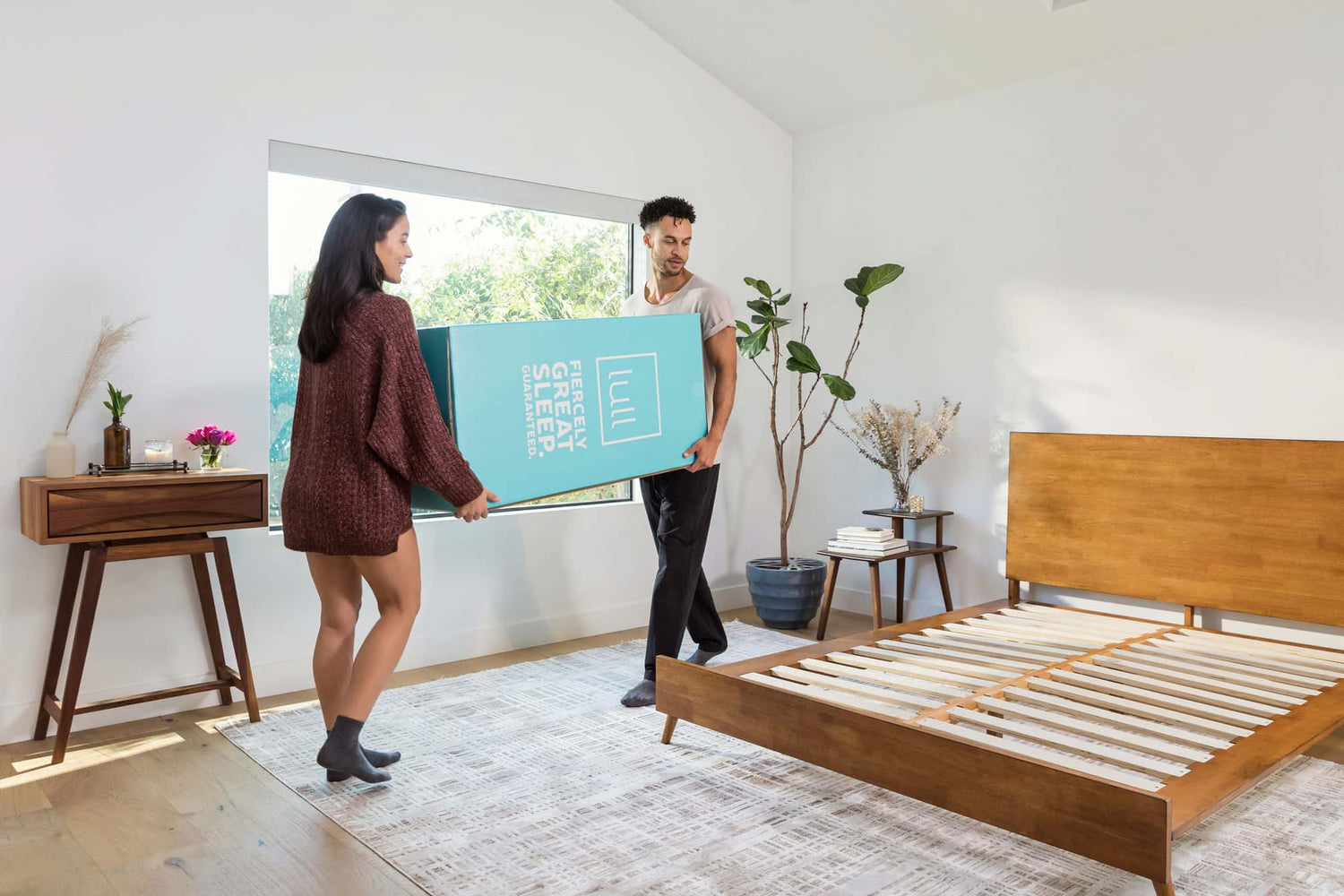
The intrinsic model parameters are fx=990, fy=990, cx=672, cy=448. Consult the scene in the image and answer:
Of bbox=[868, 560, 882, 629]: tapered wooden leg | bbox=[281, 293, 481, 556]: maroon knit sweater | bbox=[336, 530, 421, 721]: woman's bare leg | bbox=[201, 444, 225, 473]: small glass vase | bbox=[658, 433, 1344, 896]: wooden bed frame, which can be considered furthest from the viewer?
bbox=[868, 560, 882, 629]: tapered wooden leg

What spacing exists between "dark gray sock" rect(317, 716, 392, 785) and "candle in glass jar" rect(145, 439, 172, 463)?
3.44 feet


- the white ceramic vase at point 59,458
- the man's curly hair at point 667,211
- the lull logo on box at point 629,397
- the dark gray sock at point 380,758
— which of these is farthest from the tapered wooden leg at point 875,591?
the white ceramic vase at point 59,458

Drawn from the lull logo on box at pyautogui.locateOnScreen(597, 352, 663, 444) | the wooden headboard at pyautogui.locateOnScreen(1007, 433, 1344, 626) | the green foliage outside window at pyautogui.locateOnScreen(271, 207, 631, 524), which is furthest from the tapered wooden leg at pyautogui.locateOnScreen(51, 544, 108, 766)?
the wooden headboard at pyautogui.locateOnScreen(1007, 433, 1344, 626)

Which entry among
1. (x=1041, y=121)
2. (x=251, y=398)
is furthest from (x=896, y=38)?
(x=251, y=398)

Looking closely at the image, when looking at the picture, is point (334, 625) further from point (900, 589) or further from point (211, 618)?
point (900, 589)

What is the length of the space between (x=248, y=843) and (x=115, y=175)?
6.37ft

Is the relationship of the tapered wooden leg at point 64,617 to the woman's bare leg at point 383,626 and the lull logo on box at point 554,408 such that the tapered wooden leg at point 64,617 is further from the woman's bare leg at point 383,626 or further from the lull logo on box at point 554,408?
the lull logo on box at point 554,408

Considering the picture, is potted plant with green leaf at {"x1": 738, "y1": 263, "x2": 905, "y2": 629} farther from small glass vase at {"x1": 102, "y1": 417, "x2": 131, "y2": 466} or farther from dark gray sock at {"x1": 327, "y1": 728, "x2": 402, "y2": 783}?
small glass vase at {"x1": 102, "y1": 417, "x2": 131, "y2": 466}

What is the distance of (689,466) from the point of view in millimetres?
2926

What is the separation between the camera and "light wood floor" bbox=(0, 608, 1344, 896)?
1898 millimetres

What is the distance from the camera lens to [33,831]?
2.12 meters

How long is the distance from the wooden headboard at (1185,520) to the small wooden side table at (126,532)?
2707 millimetres

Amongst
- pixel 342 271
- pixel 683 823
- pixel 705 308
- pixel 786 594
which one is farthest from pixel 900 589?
pixel 342 271

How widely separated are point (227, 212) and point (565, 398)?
135cm
